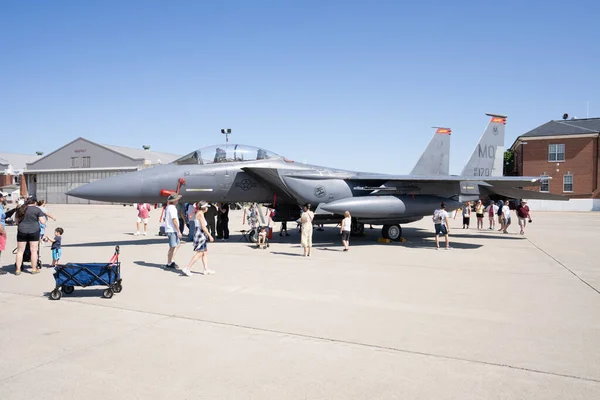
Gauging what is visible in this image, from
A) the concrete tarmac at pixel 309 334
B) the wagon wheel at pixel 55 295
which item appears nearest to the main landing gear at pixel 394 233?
the concrete tarmac at pixel 309 334

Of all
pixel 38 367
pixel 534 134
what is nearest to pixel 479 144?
pixel 38 367

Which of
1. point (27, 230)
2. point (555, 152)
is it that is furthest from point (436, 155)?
point (555, 152)

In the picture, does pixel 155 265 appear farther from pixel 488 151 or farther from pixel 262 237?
pixel 488 151

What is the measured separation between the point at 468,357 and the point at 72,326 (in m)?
4.53

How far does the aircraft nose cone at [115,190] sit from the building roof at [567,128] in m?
44.3

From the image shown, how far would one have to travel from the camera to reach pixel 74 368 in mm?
3820

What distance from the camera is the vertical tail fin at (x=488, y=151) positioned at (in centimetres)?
1795

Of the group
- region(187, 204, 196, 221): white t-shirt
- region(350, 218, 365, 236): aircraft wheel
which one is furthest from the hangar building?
region(350, 218, 365, 236): aircraft wheel

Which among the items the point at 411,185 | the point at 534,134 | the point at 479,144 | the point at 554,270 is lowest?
the point at 554,270

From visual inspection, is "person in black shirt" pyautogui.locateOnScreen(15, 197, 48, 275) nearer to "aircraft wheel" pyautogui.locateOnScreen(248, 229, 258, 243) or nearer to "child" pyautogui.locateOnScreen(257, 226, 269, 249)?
"child" pyautogui.locateOnScreen(257, 226, 269, 249)

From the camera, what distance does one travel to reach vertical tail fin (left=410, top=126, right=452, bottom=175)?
64.1 feet

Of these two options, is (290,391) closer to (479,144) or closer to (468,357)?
(468,357)

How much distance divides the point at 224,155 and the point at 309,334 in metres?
8.79

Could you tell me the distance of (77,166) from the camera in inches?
2564
